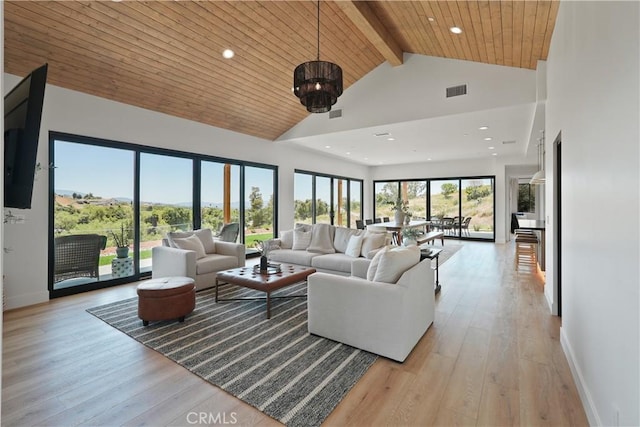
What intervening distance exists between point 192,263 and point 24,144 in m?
3.57

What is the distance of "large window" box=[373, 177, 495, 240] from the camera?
1079cm

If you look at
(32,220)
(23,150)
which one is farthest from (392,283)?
(32,220)

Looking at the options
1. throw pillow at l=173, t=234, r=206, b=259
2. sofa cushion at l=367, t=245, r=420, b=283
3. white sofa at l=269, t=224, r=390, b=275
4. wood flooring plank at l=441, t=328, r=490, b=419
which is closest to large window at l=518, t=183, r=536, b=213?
white sofa at l=269, t=224, r=390, b=275

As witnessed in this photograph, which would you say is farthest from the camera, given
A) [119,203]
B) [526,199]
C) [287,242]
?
[526,199]

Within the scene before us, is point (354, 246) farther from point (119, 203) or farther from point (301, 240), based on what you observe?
point (119, 203)

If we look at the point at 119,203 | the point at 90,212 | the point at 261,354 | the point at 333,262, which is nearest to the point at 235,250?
the point at 333,262

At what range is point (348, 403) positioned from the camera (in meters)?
2.23

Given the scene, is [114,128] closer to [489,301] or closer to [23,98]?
[23,98]

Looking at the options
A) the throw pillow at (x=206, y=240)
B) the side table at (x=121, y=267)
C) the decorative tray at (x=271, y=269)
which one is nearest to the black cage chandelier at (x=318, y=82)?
the decorative tray at (x=271, y=269)

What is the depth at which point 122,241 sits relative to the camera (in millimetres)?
5340

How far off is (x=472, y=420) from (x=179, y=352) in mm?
2397

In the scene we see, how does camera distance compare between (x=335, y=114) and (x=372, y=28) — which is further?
(x=335, y=114)

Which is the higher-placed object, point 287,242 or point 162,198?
point 162,198

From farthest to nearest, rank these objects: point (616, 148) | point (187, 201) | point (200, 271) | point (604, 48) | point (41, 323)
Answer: point (187, 201) < point (200, 271) < point (41, 323) < point (604, 48) < point (616, 148)
